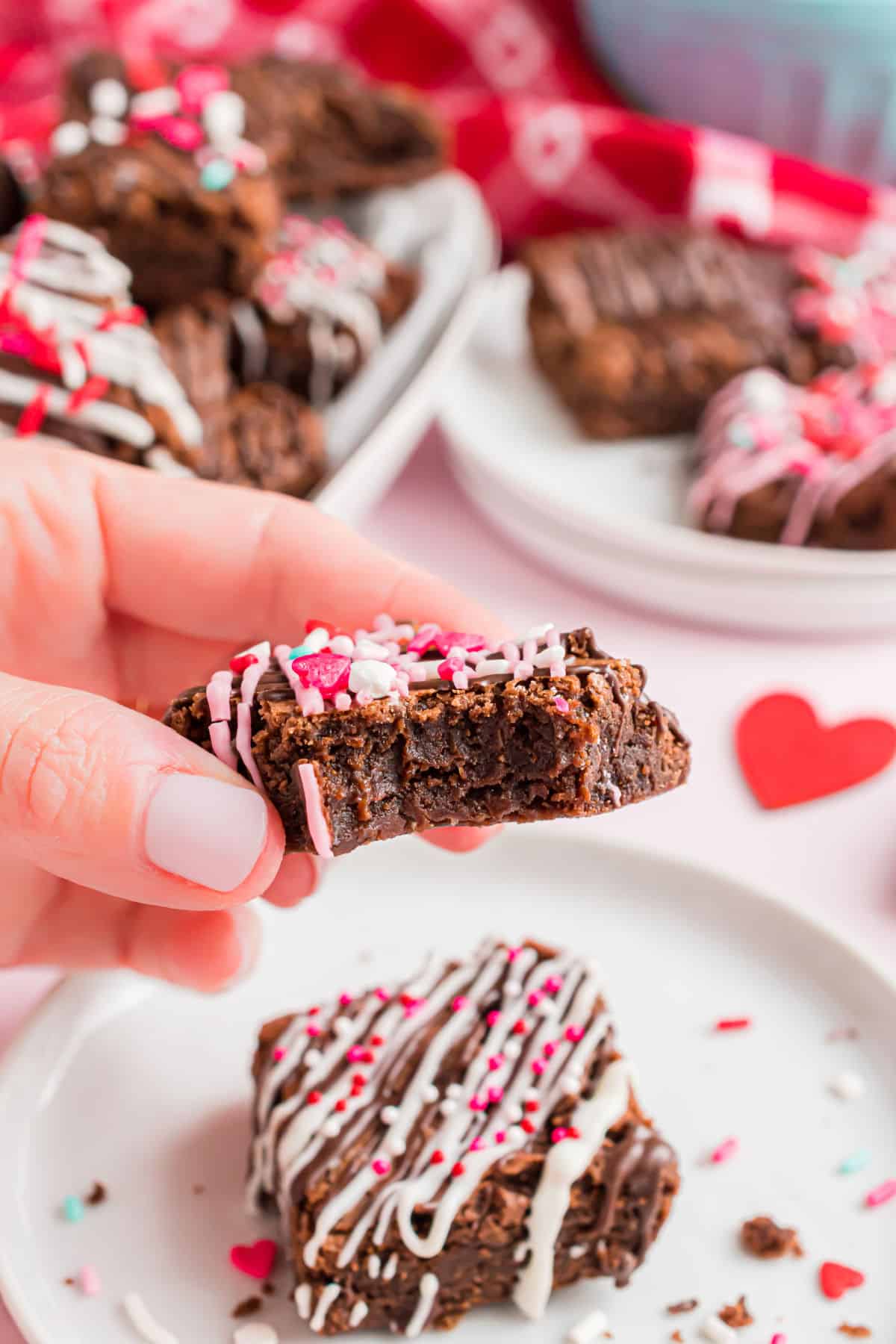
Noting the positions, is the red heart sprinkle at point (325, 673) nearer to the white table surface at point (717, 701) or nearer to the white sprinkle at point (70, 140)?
the white table surface at point (717, 701)

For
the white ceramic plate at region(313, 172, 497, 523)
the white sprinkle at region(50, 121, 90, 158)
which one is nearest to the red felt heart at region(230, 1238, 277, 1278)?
the white ceramic plate at region(313, 172, 497, 523)

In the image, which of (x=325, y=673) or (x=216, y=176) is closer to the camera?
(x=325, y=673)

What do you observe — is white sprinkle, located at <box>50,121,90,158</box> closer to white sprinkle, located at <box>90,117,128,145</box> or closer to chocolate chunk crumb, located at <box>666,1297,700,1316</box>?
white sprinkle, located at <box>90,117,128,145</box>

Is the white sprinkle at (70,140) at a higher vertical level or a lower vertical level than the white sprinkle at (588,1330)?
higher

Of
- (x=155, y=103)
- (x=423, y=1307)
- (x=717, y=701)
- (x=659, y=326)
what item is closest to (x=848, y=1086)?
(x=423, y=1307)

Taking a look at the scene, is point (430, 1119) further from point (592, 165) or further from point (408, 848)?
point (592, 165)

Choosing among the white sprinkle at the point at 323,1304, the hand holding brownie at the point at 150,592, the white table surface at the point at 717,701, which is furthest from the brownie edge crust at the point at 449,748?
the white table surface at the point at 717,701

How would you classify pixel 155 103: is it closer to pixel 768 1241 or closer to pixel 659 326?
pixel 659 326
